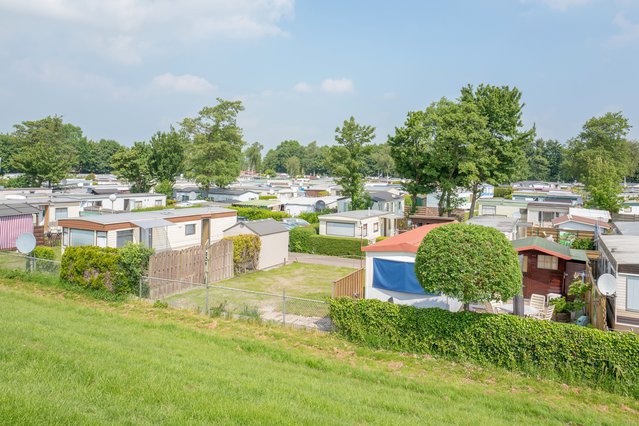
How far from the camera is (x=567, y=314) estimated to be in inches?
645

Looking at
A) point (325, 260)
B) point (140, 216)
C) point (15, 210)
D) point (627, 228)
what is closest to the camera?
point (627, 228)

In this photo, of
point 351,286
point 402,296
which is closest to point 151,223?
point 351,286

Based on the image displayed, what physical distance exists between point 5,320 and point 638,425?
1424 centimetres

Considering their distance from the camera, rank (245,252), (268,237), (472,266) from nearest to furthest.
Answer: (472,266) → (245,252) → (268,237)

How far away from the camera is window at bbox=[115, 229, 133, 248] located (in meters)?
22.2

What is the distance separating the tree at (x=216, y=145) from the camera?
54.0 m

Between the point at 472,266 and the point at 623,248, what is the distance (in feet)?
25.9

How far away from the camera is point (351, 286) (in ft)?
58.0

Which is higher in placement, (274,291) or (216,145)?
(216,145)

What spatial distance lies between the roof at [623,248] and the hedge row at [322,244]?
13.8 metres

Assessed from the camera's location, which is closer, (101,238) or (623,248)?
(623,248)

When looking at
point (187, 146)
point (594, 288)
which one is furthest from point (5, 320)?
point (187, 146)

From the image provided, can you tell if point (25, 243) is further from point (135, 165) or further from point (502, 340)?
point (135, 165)

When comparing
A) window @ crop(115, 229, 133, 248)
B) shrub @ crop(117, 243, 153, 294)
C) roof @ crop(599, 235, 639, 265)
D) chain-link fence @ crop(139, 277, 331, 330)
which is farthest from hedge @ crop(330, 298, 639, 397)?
window @ crop(115, 229, 133, 248)
